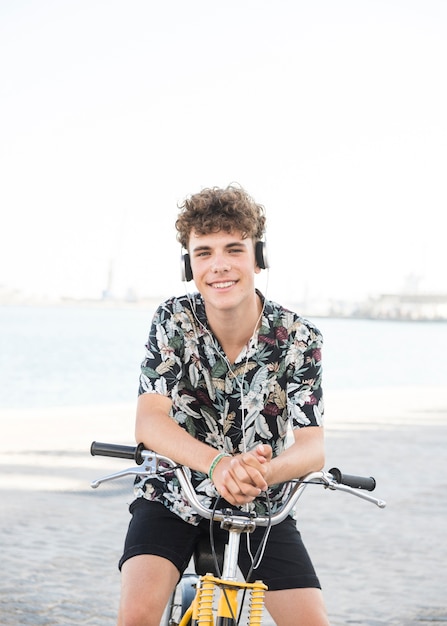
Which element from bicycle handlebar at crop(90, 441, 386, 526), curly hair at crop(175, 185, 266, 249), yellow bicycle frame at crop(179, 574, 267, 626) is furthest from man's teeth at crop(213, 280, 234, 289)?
yellow bicycle frame at crop(179, 574, 267, 626)

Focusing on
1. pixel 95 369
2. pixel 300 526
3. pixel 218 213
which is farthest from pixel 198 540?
pixel 95 369

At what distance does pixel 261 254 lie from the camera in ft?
10.6

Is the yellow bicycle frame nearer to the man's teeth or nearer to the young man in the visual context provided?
the young man

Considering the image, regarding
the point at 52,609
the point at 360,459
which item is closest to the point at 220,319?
the point at 52,609

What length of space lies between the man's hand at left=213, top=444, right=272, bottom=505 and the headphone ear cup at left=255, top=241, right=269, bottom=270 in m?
0.84

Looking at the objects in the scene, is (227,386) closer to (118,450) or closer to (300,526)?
(118,450)

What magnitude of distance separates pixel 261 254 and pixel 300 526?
5.53m

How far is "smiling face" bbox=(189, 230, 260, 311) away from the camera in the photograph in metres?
3.10

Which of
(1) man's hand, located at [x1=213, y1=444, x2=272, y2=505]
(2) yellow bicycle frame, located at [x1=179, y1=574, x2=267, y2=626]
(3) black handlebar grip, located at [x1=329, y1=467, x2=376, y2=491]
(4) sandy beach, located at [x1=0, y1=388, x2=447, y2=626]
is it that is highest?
(1) man's hand, located at [x1=213, y1=444, x2=272, y2=505]

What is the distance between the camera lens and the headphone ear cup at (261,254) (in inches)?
127

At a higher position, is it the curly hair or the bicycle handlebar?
the curly hair

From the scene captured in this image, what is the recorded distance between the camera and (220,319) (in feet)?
10.7

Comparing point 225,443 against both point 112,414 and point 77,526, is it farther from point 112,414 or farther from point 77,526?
point 112,414

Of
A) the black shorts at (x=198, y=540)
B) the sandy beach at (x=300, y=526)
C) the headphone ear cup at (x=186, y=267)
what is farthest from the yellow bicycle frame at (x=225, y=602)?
the sandy beach at (x=300, y=526)
